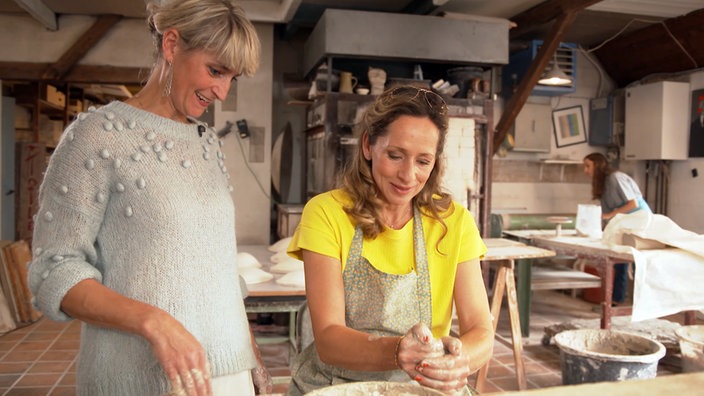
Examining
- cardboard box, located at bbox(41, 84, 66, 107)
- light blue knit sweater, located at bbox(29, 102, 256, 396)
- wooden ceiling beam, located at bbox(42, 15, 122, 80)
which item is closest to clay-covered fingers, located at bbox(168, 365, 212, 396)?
light blue knit sweater, located at bbox(29, 102, 256, 396)

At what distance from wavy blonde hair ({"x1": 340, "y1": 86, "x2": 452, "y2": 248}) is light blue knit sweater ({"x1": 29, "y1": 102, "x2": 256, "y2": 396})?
0.42 meters

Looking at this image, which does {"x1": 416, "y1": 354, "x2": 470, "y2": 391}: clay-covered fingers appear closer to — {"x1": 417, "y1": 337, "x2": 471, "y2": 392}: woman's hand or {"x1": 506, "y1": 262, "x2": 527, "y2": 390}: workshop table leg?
{"x1": 417, "y1": 337, "x2": 471, "y2": 392}: woman's hand

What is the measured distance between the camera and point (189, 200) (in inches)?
52.2

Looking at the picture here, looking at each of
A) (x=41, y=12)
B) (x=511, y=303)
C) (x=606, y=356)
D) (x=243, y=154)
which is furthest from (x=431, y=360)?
(x=41, y=12)

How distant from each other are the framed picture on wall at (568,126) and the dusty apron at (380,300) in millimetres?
6879

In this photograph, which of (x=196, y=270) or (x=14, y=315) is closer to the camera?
(x=196, y=270)

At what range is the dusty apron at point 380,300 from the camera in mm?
1602

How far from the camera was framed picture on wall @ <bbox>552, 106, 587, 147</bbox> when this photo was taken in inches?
310

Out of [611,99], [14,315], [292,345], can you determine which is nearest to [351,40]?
[292,345]

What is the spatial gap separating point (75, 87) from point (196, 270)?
8116 mm

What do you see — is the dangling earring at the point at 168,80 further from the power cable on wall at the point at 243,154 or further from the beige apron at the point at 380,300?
the power cable on wall at the point at 243,154

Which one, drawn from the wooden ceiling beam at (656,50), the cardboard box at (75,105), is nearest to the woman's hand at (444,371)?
the wooden ceiling beam at (656,50)

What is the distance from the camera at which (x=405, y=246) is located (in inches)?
65.2

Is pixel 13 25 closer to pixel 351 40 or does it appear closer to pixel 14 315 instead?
pixel 14 315
